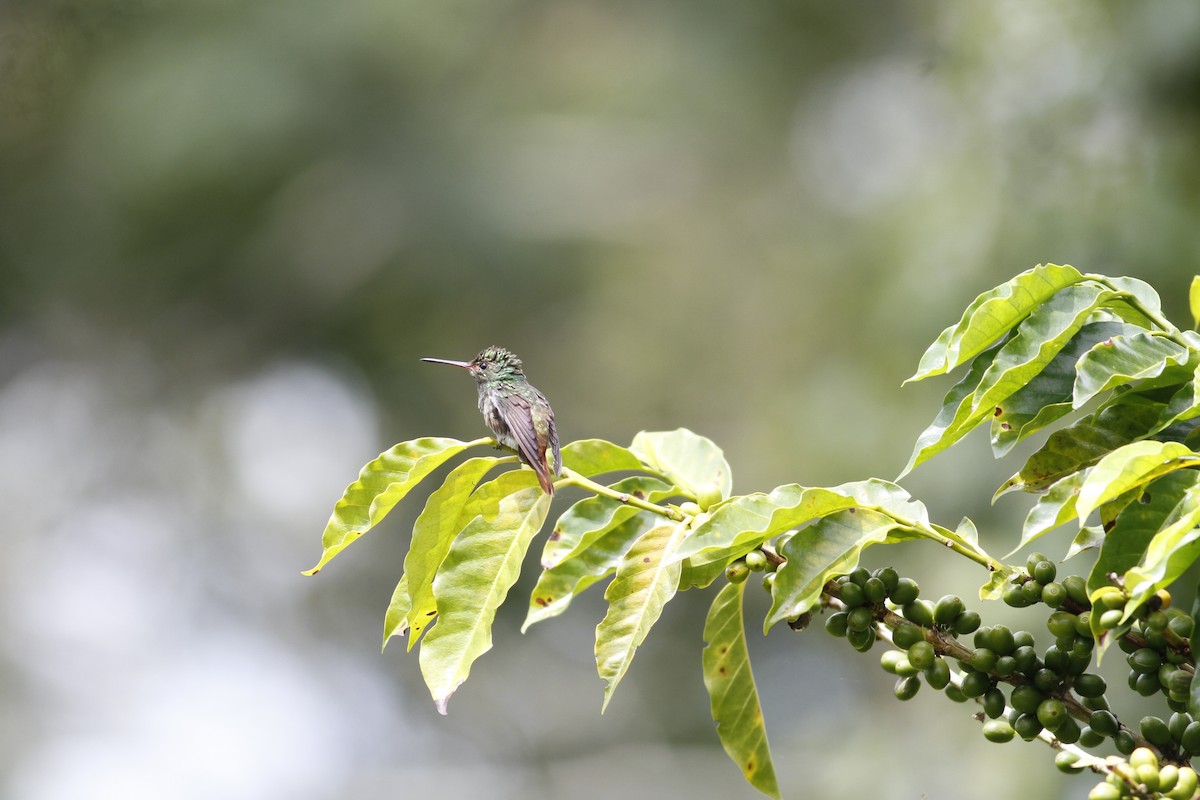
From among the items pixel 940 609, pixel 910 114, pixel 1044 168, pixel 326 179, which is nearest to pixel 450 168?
pixel 326 179

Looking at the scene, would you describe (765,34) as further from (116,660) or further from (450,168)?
(116,660)

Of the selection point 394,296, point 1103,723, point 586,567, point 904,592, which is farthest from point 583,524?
point 394,296

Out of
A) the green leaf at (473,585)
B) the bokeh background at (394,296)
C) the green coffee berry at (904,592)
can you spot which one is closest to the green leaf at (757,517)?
the green coffee berry at (904,592)

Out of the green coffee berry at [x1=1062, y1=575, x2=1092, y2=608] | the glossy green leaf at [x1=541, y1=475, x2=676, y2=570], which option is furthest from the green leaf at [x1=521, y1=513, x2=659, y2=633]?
the green coffee berry at [x1=1062, y1=575, x2=1092, y2=608]

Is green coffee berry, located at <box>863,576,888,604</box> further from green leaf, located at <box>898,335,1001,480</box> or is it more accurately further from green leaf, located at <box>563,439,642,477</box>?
green leaf, located at <box>563,439,642,477</box>

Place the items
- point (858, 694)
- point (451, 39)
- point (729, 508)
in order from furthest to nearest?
point (451, 39) → point (858, 694) → point (729, 508)

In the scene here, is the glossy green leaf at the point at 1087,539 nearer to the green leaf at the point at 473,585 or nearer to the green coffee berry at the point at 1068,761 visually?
the green coffee berry at the point at 1068,761

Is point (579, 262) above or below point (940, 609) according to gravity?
above

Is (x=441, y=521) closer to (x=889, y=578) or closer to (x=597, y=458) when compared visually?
(x=597, y=458)
